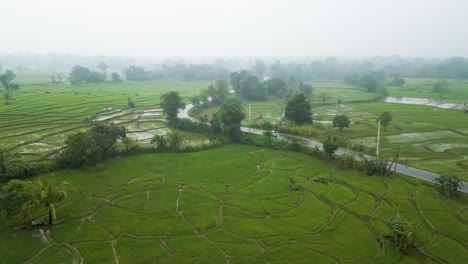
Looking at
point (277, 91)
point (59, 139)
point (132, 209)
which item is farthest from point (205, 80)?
point (132, 209)

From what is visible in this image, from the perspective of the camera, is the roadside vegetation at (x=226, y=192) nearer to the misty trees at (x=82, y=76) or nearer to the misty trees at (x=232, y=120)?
the misty trees at (x=232, y=120)

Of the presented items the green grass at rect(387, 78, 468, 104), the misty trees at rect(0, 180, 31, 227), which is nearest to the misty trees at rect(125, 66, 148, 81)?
the green grass at rect(387, 78, 468, 104)

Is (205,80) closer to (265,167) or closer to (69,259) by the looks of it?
(265,167)

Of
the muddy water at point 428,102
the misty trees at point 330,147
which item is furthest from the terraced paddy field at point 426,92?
the misty trees at point 330,147

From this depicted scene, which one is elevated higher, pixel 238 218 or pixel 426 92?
pixel 426 92

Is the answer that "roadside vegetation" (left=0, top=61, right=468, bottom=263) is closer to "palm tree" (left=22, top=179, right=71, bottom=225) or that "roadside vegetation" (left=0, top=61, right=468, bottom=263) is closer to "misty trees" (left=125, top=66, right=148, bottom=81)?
"palm tree" (left=22, top=179, right=71, bottom=225)

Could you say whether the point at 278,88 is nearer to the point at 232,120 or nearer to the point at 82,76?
the point at 232,120

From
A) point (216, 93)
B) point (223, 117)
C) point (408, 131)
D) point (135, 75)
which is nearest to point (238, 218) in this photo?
point (223, 117)
